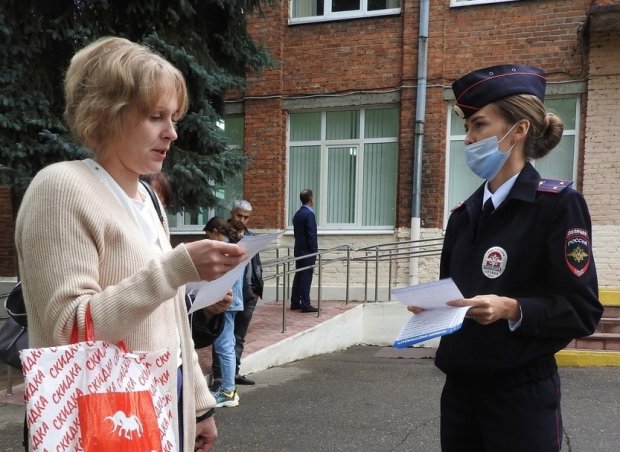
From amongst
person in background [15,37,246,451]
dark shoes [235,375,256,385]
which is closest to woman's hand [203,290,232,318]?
person in background [15,37,246,451]

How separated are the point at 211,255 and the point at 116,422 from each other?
0.42 meters

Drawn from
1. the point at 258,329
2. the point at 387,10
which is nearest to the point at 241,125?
the point at 387,10

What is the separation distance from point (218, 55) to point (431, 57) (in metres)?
4.13

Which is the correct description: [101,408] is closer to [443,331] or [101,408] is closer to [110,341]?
[110,341]

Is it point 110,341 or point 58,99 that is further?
point 58,99

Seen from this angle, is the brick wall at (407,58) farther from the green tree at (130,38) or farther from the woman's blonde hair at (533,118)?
the woman's blonde hair at (533,118)

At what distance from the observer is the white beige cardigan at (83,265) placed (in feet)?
4.05

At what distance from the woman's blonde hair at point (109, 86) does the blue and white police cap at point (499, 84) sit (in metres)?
1.03

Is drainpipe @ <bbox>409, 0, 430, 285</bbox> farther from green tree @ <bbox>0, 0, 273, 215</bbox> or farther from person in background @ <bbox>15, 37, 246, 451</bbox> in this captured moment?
person in background @ <bbox>15, 37, 246, 451</bbox>

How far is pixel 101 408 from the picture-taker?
3.90 ft

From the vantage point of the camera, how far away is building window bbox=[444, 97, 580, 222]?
8.90m

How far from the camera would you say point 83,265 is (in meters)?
1.26

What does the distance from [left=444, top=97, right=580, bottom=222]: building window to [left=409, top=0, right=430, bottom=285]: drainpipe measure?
1.85ft

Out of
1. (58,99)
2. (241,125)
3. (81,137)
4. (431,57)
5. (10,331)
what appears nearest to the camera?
(81,137)
